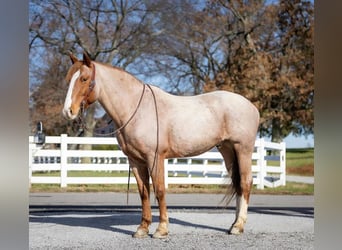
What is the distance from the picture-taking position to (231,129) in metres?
4.09

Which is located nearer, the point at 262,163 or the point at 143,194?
the point at 143,194

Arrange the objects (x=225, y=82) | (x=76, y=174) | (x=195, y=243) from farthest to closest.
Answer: (x=76, y=174)
(x=225, y=82)
(x=195, y=243)

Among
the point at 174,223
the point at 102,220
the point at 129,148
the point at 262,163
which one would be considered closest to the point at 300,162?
the point at 262,163

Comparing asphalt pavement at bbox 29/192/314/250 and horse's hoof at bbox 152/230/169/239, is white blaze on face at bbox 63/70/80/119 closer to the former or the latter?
asphalt pavement at bbox 29/192/314/250

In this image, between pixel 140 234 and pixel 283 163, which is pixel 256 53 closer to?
pixel 283 163

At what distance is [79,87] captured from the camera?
3.69 meters

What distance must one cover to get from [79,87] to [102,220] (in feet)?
5.73

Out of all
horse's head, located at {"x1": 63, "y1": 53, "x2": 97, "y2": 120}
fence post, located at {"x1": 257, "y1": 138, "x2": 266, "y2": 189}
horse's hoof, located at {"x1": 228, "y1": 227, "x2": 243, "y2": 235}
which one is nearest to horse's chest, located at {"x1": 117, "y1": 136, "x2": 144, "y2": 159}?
horse's head, located at {"x1": 63, "y1": 53, "x2": 97, "y2": 120}

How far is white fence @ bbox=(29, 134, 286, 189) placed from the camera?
648cm

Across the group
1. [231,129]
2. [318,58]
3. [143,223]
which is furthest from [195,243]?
[318,58]

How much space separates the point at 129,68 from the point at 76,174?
2493 mm

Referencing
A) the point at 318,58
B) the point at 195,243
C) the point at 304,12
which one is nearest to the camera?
the point at 318,58
